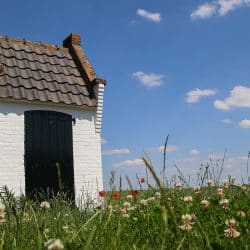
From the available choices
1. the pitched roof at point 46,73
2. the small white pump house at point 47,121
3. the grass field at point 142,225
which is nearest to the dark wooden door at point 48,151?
the small white pump house at point 47,121

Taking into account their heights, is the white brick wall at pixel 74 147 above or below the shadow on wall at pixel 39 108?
below

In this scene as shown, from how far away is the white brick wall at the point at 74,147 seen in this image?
14062mm

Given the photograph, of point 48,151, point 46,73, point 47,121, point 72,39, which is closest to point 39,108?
point 47,121

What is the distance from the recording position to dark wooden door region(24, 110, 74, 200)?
1459cm

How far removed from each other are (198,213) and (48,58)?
13314 millimetres

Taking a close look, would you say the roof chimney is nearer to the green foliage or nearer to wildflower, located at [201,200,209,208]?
the green foliage

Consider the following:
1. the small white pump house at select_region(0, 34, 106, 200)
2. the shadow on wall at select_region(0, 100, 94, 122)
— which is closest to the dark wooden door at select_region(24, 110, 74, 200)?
the small white pump house at select_region(0, 34, 106, 200)

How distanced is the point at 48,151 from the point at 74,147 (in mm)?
953

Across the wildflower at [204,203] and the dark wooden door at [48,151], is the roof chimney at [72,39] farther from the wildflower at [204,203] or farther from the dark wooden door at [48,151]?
the wildflower at [204,203]

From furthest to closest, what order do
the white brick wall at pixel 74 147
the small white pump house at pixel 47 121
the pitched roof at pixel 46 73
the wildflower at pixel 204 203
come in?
the pitched roof at pixel 46 73, the small white pump house at pixel 47 121, the white brick wall at pixel 74 147, the wildflower at pixel 204 203

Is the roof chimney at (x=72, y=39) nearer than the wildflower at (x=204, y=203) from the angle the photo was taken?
No

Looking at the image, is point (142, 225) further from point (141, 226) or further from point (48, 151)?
point (48, 151)

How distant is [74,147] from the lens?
1565 cm

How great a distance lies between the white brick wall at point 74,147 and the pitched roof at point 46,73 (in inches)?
13.8
